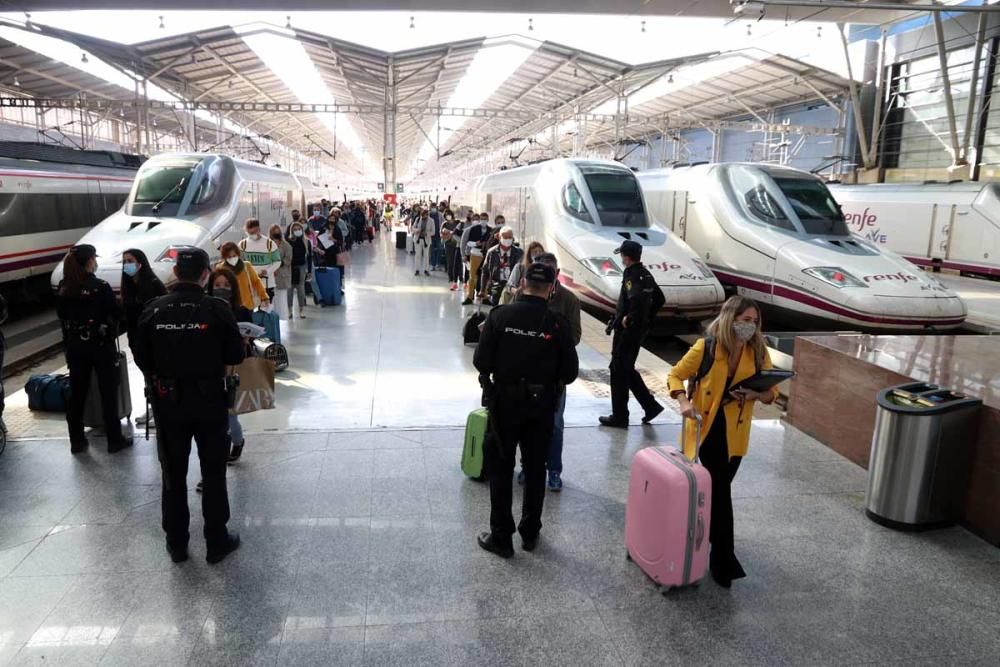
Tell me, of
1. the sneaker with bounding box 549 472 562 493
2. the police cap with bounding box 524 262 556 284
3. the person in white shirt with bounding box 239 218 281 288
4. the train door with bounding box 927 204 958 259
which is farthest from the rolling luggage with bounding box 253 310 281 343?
the train door with bounding box 927 204 958 259

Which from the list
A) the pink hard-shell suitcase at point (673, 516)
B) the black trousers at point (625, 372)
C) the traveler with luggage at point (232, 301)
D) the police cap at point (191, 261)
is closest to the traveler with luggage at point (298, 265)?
the traveler with luggage at point (232, 301)

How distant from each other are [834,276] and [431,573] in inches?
323

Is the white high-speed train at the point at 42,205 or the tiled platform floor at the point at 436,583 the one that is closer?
the tiled platform floor at the point at 436,583

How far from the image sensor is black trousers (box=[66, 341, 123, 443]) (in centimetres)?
532

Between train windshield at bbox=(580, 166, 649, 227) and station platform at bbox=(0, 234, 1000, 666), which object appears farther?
train windshield at bbox=(580, 166, 649, 227)

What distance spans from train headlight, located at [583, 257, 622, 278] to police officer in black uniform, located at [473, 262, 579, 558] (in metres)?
7.15

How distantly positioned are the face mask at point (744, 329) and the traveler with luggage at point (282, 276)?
778 centimetres

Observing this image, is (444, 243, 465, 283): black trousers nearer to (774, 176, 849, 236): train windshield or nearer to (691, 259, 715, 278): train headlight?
(691, 259, 715, 278): train headlight

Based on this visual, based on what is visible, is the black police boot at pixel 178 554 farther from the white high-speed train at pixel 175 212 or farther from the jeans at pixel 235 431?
the white high-speed train at pixel 175 212

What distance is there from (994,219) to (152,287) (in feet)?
56.8

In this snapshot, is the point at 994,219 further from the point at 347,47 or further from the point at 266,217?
the point at 347,47

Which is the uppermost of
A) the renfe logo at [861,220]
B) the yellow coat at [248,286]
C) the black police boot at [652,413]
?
the renfe logo at [861,220]

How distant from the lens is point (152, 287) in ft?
18.1

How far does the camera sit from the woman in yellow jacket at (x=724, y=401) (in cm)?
362
